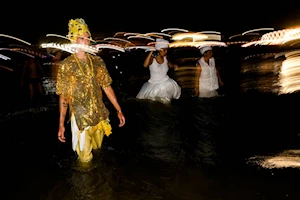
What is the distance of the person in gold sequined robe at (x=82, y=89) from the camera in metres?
4.54

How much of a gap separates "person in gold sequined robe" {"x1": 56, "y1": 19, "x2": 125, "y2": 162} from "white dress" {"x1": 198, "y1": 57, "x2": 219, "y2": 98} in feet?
19.5

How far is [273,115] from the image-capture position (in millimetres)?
7992

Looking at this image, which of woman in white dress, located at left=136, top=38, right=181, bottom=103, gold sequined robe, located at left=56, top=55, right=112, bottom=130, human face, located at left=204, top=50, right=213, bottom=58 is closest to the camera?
gold sequined robe, located at left=56, top=55, right=112, bottom=130

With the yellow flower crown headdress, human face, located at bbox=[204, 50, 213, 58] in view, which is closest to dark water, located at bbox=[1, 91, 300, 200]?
human face, located at bbox=[204, 50, 213, 58]

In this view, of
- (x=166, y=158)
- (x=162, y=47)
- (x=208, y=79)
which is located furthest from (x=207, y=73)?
(x=166, y=158)

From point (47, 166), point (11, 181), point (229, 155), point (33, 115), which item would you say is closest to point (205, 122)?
point (229, 155)

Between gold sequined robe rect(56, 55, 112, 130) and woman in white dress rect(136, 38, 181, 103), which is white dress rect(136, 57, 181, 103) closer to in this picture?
woman in white dress rect(136, 38, 181, 103)

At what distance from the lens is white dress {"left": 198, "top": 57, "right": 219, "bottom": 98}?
10.4 meters

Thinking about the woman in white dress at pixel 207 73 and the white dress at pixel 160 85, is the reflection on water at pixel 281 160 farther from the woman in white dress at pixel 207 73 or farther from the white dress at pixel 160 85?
the woman in white dress at pixel 207 73

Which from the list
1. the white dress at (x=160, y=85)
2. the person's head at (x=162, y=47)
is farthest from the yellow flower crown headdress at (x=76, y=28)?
the white dress at (x=160, y=85)

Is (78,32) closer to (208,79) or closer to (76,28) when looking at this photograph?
(76,28)

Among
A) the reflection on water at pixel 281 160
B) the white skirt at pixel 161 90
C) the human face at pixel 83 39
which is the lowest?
the reflection on water at pixel 281 160

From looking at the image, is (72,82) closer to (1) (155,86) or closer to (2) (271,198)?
(2) (271,198)

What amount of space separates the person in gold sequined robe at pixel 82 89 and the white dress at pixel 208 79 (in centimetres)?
595
